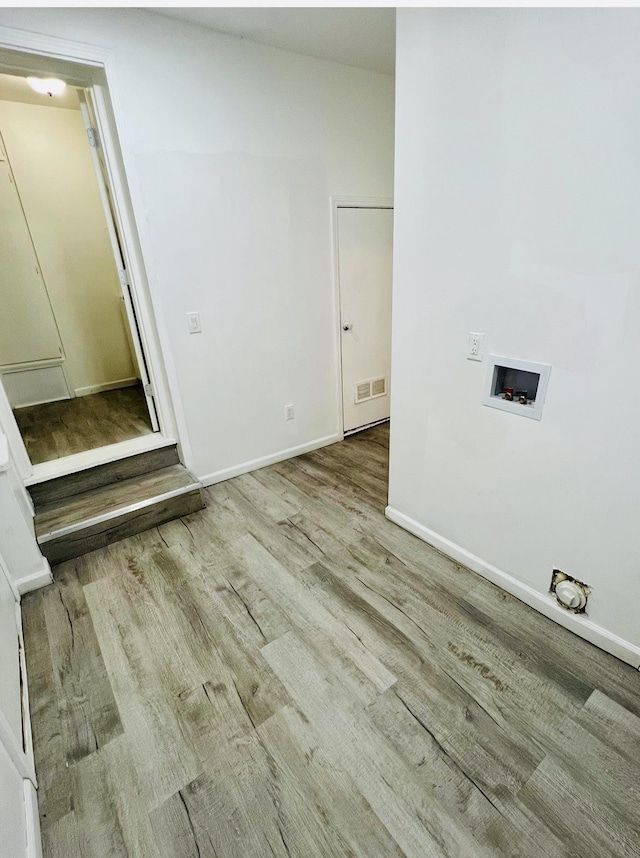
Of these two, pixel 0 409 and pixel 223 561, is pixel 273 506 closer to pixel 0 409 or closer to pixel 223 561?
pixel 223 561

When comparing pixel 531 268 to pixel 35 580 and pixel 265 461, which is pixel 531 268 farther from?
pixel 35 580

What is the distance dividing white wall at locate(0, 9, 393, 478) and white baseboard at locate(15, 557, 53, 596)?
1034 mm

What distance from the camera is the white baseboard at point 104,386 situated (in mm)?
4012

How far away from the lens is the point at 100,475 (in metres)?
2.62

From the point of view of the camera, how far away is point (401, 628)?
181cm

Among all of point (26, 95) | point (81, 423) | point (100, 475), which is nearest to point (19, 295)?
point (81, 423)

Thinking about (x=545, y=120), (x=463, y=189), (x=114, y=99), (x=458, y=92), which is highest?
(x=114, y=99)

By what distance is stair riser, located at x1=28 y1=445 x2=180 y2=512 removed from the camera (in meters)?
2.45

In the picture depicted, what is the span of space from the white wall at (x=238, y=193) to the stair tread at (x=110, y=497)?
0.22 meters

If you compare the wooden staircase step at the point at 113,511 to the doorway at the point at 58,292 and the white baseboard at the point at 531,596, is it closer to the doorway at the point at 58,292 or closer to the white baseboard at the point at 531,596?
the doorway at the point at 58,292

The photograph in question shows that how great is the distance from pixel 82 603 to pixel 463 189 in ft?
8.25

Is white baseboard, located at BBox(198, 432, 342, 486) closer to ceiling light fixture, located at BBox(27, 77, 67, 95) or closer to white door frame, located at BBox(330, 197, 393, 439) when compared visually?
white door frame, located at BBox(330, 197, 393, 439)

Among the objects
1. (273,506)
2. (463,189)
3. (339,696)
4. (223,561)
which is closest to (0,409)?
(223,561)

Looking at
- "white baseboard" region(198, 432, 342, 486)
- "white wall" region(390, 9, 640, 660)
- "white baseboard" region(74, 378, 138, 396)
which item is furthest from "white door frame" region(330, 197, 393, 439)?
"white baseboard" region(74, 378, 138, 396)
